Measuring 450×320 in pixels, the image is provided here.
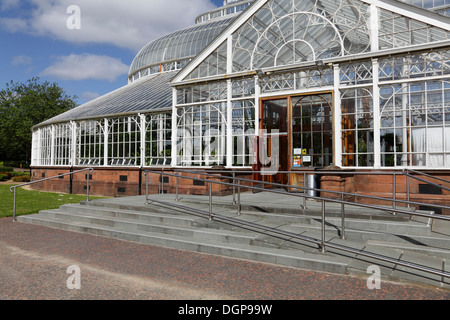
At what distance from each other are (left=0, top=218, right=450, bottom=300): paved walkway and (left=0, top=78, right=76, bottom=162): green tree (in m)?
40.7

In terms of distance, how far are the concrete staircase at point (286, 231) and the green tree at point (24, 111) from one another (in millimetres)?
38970

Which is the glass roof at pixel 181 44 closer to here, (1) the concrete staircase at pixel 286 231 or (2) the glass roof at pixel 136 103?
(2) the glass roof at pixel 136 103

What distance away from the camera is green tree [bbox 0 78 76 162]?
142 ft

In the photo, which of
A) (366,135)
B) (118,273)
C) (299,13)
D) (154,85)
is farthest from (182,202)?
(154,85)

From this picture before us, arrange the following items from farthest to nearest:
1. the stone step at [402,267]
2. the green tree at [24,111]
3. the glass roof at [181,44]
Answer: the green tree at [24,111], the glass roof at [181,44], the stone step at [402,267]

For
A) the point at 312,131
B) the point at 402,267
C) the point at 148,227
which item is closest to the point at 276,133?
the point at 312,131

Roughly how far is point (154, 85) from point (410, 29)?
50.0ft

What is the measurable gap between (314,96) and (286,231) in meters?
5.80

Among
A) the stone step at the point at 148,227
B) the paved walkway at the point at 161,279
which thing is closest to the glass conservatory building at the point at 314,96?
the stone step at the point at 148,227

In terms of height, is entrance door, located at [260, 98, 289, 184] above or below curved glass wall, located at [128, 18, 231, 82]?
below

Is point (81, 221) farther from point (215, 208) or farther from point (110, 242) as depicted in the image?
point (215, 208)

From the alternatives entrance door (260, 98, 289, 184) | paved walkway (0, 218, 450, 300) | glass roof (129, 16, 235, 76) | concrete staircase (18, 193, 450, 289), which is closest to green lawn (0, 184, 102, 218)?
concrete staircase (18, 193, 450, 289)

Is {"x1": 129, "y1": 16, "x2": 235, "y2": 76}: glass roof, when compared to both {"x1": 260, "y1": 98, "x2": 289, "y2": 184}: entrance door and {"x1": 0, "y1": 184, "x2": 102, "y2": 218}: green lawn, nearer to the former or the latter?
{"x1": 0, "y1": 184, "x2": 102, "y2": 218}: green lawn

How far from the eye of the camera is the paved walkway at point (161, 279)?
4.13 metres
